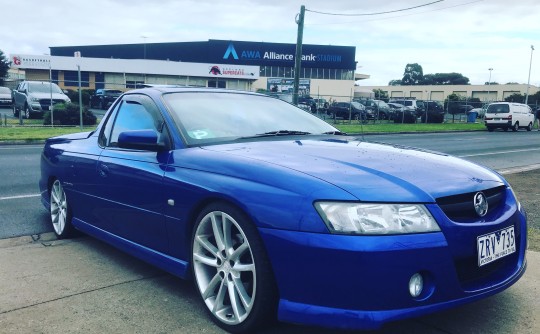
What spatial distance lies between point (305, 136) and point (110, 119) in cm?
177

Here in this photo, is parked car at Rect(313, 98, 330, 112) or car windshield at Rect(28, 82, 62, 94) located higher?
car windshield at Rect(28, 82, 62, 94)

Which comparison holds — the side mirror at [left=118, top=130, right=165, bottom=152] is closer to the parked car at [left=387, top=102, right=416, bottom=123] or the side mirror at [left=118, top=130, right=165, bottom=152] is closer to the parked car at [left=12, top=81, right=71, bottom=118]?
the parked car at [left=12, top=81, right=71, bottom=118]

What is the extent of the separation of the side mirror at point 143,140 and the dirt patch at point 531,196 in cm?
336

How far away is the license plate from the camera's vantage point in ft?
8.82

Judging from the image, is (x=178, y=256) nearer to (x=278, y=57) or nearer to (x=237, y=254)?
(x=237, y=254)

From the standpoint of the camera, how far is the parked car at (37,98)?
23.0 metres

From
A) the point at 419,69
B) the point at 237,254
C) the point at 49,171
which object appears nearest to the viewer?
the point at 237,254

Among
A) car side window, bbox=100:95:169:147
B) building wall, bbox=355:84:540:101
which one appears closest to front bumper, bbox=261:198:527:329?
car side window, bbox=100:95:169:147

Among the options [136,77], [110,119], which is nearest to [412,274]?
[110,119]

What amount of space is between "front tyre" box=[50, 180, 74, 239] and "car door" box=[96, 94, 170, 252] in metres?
0.82

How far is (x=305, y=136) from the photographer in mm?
3926

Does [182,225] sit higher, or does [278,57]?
[278,57]

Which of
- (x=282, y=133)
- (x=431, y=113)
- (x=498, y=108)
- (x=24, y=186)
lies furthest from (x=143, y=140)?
(x=431, y=113)

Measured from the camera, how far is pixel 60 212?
500 centimetres
